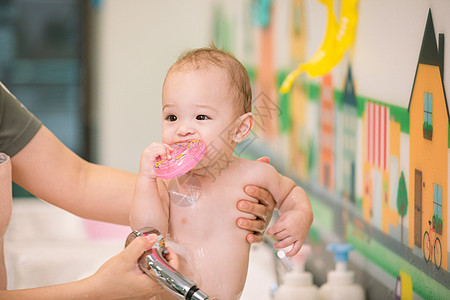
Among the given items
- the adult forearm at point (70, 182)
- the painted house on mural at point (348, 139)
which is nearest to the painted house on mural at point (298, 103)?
the painted house on mural at point (348, 139)

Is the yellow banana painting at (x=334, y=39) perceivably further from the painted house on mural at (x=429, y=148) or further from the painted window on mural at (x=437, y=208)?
the painted window on mural at (x=437, y=208)

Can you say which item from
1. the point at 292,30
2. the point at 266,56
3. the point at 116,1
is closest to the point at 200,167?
the point at 292,30

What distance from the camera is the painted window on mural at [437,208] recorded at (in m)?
0.81

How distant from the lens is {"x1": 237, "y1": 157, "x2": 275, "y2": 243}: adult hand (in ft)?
2.79

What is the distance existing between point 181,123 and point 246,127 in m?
0.11

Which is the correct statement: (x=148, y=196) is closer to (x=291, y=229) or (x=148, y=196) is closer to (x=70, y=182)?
(x=291, y=229)

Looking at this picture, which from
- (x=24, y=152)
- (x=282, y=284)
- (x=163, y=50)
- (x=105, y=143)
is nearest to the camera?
(x=24, y=152)

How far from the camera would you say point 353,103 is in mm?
1110

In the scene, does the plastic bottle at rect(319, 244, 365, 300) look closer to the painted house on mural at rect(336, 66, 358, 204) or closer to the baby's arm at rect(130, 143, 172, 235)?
the painted house on mural at rect(336, 66, 358, 204)

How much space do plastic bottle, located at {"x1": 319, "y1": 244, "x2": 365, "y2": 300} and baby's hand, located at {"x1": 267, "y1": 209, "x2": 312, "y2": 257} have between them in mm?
231

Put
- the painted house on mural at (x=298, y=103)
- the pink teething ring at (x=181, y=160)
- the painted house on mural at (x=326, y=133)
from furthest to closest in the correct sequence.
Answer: the painted house on mural at (x=298, y=103) < the painted house on mural at (x=326, y=133) < the pink teething ring at (x=181, y=160)

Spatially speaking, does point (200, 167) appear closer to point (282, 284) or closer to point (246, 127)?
point (246, 127)

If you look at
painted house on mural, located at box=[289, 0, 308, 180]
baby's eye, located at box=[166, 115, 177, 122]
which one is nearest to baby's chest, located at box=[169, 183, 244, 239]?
baby's eye, located at box=[166, 115, 177, 122]

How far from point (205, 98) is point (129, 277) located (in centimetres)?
25
